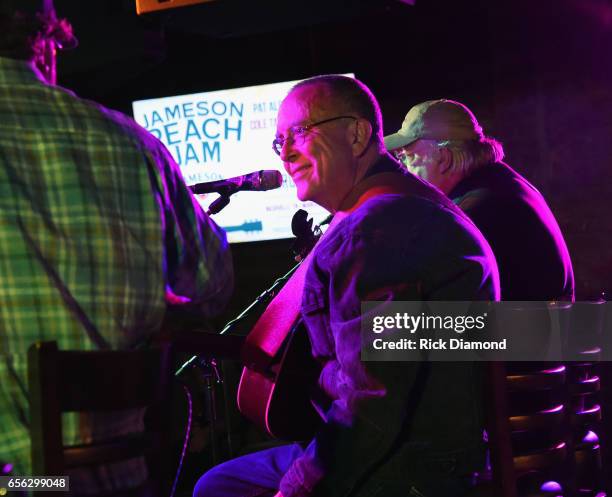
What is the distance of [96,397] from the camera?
1.49 meters

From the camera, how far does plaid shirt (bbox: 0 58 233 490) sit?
1631 millimetres

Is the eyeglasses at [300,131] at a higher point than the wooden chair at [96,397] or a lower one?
higher

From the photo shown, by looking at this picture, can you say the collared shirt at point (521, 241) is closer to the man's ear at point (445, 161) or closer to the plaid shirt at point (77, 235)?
the man's ear at point (445, 161)

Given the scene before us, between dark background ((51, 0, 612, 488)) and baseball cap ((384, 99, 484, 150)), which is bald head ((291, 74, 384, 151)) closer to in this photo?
baseball cap ((384, 99, 484, 150))

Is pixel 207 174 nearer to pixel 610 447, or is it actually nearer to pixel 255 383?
pixel 610 447

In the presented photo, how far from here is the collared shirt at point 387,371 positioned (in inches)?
76.7

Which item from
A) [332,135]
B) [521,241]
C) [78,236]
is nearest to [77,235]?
[78,236]

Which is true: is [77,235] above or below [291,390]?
above

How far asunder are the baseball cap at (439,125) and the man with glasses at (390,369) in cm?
125

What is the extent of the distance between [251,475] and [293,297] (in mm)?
584

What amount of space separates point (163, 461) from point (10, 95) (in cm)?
80

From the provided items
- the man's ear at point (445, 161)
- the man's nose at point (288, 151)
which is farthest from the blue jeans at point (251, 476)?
the man's ear at point (445, 161)

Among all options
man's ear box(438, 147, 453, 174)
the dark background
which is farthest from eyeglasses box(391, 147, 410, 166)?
the dark background

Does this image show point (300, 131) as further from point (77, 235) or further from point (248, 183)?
point (77, 235)
